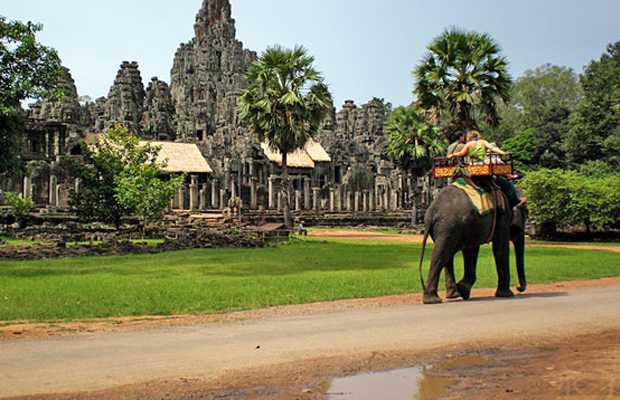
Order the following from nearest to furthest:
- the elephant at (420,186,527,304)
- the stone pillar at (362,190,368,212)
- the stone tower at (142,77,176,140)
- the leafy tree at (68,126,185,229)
Result: 1. the elephant at (420,186,527,304)
2. the leafy tree at (68,126,185,229)
3. the stone pillar at (362,190,368,212)
4. the stone tower at (142,77,176,140)

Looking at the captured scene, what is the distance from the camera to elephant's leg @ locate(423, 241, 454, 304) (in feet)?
32.6

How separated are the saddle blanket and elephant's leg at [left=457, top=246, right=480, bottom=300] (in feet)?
2.54

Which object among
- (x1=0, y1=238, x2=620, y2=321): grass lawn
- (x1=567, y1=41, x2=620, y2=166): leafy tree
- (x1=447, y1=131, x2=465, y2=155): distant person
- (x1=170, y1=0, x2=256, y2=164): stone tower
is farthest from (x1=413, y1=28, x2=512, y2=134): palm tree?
(x1=170, y1=0, x2=256, y2=164): stone tower

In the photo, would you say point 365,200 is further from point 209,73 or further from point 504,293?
point 504,293

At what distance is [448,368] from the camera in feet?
19.4

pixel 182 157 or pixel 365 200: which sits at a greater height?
pixel 182 157

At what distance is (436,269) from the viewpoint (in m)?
9.99

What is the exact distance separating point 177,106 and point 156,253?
194ft

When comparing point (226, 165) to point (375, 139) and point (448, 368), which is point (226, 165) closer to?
point (375, 139)

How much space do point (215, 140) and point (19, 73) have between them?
3359cm

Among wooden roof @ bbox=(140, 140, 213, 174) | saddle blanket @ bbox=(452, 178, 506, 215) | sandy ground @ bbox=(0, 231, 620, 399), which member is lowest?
sandy ground @ bbox=(0, 231, 620, 399)

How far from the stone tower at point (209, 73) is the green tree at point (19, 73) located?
46.0 metres

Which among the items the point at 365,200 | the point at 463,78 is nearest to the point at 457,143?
the point at 463,78

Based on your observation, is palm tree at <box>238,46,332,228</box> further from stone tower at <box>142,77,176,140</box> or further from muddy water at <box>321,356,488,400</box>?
stone tower at <box>142,77,176,140</box>
